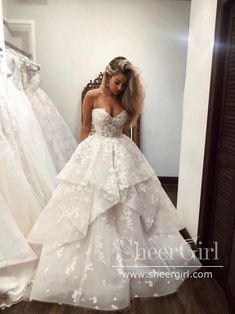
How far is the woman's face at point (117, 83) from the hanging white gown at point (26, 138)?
0.84 meters

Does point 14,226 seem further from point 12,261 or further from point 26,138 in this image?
point 26,138

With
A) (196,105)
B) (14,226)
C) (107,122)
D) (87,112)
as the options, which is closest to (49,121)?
(87,112)

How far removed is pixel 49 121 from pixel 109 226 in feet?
5.24

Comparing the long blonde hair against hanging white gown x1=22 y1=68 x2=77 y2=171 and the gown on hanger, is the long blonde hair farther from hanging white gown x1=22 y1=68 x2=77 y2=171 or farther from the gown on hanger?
hanging white gown x1=22 y1=68 x2=77 y2=171

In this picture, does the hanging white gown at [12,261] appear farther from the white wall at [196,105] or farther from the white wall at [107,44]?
the white wall at [107,44]

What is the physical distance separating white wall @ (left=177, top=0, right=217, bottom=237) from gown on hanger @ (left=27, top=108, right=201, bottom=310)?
0.37 meters

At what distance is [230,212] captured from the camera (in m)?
1.46

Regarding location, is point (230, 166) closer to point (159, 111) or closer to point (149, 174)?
point (149, 174)

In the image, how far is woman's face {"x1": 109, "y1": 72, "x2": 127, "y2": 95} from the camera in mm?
1579

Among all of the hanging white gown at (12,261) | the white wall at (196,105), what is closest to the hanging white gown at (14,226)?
the hanging white gown at (12,261)

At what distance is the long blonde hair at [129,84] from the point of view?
1.56 metres

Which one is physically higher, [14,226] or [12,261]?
[14,226]

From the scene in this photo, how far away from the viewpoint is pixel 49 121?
2699 mm

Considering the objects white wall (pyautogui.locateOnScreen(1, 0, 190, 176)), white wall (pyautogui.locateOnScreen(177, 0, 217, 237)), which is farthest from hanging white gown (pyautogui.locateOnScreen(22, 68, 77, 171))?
white wall (pyautogui.locateOnScreen(177, 0, 217, 237))
